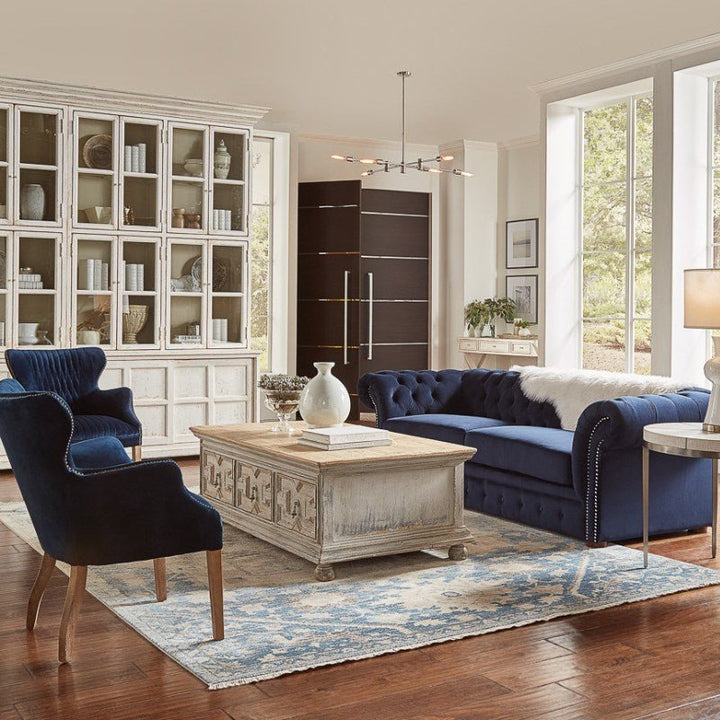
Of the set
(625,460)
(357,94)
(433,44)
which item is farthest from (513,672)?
(357,94)

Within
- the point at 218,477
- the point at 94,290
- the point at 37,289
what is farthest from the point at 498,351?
the point at 218,477

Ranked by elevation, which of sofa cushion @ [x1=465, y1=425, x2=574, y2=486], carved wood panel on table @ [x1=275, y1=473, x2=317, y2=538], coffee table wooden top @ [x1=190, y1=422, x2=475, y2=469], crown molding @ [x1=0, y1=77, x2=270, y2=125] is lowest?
carved wood panel on table @ [x1=275, y1=473, x2=317, y2=538]

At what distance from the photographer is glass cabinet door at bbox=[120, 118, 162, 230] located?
23.2 feet

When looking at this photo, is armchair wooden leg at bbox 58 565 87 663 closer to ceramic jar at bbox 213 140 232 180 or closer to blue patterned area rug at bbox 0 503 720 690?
blue patterned area rug at bbox 0 503 720 690

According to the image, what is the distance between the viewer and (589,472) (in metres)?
4.46

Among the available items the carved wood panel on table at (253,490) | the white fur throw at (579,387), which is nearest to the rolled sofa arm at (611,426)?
the white fur throw at (579,387)

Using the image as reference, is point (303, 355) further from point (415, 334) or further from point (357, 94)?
point (357, 94)

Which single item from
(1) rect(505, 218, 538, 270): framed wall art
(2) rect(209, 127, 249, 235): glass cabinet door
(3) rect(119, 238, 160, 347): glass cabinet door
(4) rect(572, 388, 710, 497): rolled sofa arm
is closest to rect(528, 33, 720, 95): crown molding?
(1) rect(505, 218, 538, 270): framed wall art

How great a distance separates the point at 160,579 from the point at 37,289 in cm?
378

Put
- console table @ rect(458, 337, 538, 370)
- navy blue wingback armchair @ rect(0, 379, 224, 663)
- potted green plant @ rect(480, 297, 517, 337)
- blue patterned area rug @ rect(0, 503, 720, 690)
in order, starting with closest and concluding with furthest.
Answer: navy blue wingback armchair @ rect(0, 379, 224, 663), blue patterned area rug @ rect(0, 503, 720, 690), console table @ rect(458, 337, 538, 370), potted green plant @ rect(480, 297, 517, 337)

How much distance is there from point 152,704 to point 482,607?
1359 millimetres

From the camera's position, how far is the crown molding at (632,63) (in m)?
6.17

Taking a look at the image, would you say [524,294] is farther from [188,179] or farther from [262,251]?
[188,179]

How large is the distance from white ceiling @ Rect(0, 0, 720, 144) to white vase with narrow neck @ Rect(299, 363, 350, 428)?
237 centimetres
